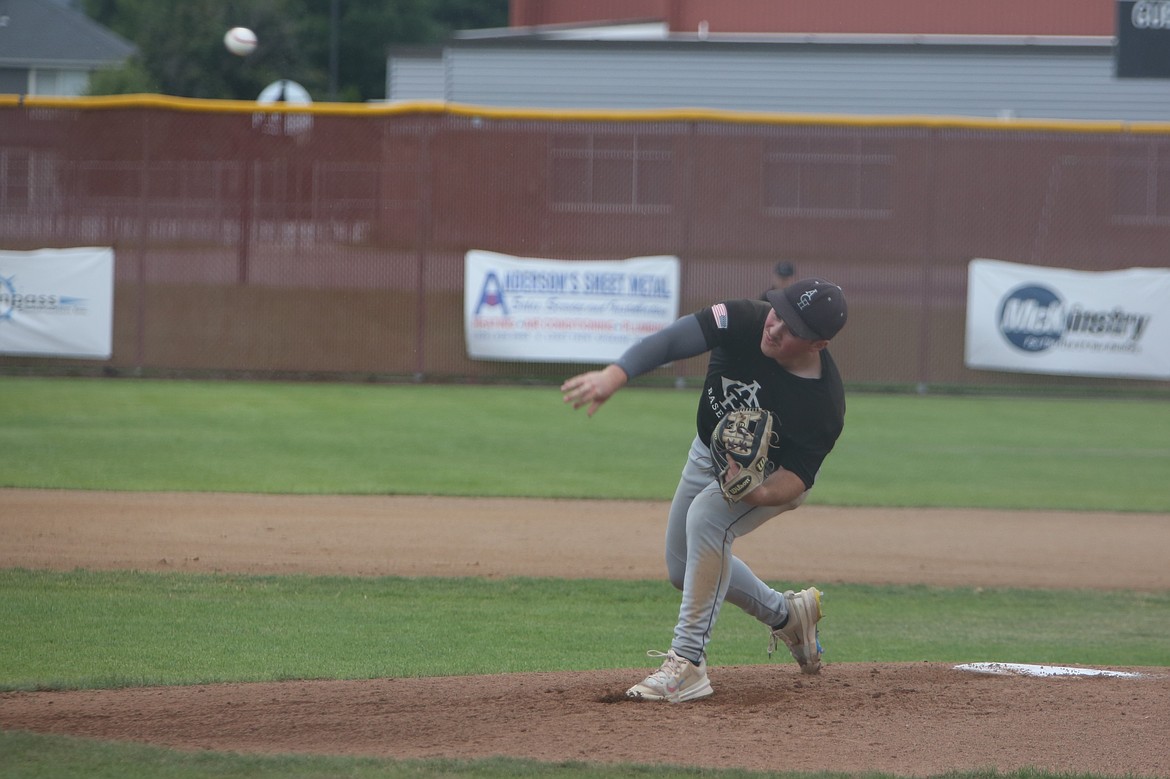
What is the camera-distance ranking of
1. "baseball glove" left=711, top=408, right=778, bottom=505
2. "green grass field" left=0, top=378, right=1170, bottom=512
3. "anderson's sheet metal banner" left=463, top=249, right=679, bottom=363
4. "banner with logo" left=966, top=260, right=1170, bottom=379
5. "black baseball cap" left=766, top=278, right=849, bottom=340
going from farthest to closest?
"banner with logo" left=966, top=260, right=1170, bottom=379 → "anderson's sheet metal banner" left=463, top=249, right=679, bottom=363 → "green grass field" left=0, top=378, right=1170, bottom=512 → "baseball glove" left=711, top=408, right=778, bottom=505 → "black baseball cap" left=766, top=278, right=849, bottom=340

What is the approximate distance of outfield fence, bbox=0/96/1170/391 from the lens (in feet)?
59.4

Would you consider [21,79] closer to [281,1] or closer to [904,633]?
[904,633]

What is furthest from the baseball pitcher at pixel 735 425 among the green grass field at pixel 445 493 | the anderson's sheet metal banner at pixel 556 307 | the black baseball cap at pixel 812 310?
the anderson's sheet metal banner at pixel 556 307

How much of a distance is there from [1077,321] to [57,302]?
13758 millimetres

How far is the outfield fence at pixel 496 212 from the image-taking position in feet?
59.4

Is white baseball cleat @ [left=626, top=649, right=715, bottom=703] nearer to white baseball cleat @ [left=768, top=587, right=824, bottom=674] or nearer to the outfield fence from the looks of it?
white baseball cleat @ [left=768, top=587, right=824, bottom=674]

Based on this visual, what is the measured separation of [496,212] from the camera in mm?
18734

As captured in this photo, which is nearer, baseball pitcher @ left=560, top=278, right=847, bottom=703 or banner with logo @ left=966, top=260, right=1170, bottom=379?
baseball pitcher @ left=560, top=278, right=847, bottom=703

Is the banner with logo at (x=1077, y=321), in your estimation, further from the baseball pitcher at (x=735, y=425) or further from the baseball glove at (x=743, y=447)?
the baseball glove at (x=743, y=447)

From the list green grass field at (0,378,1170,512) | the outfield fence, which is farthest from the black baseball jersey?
the outfield fence

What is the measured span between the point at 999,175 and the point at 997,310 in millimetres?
2021

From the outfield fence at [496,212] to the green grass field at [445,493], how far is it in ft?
2.77

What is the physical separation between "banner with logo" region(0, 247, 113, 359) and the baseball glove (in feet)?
47.7

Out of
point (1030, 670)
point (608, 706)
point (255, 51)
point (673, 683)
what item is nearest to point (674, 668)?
point (673, 683)
